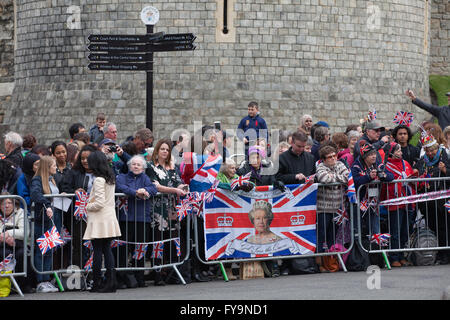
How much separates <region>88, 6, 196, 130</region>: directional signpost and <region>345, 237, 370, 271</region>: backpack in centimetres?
623

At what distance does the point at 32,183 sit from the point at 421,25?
60.8ft

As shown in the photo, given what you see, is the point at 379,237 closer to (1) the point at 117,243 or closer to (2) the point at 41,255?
(1) the point at 117,243

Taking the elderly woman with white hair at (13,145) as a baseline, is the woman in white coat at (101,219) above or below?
below

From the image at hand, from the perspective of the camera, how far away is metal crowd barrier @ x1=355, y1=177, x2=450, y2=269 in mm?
11773

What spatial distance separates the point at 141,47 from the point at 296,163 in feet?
20.8

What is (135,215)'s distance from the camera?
10867 mm

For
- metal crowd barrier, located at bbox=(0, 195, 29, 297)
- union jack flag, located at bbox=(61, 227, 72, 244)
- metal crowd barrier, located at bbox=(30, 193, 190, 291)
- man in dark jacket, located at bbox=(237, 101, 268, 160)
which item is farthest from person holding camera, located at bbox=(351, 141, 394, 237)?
man in dark jacket, located at bbox=(237, 101, 268, 160)

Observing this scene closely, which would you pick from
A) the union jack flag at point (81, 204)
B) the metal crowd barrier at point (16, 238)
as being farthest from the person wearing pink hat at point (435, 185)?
the metal crowd barrier at point (16, 238)

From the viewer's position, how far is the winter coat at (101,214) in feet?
33.2

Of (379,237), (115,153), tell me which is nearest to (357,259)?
(379,237)

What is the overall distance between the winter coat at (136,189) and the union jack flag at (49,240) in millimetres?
793

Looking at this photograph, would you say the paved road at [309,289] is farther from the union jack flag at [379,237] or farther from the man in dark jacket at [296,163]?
the man in dark jacket at [296,163]

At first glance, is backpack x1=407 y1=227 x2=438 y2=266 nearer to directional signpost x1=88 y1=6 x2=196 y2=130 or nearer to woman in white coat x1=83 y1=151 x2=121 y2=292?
woman in white coat x1=83 y1=151 x2=121 y2=292
